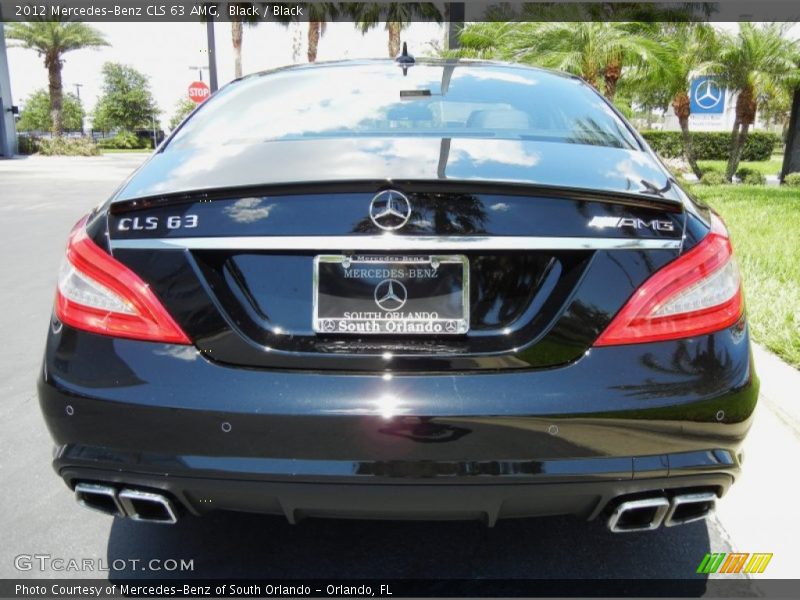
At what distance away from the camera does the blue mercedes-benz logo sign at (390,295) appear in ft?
6.22

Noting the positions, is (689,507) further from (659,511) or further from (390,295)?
(390,295)

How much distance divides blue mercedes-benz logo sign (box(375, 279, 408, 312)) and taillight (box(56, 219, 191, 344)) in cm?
50

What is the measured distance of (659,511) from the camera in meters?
2.00

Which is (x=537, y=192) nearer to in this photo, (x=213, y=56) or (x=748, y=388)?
(x=748, y=388)

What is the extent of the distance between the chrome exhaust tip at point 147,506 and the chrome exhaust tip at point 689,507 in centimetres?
133

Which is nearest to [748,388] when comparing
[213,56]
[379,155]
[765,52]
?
[379,155]

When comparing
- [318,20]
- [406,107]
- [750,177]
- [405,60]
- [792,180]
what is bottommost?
[750,177]

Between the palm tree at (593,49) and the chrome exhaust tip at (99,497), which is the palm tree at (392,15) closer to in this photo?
the palm tree at (593,49)

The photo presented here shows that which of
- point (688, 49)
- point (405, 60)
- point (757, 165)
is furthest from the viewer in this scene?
point (757, 165)

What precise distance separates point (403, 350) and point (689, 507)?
0.89m

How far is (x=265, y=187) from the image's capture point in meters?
1.93

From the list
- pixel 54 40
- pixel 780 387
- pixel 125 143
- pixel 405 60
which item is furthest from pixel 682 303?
pixel 125 143

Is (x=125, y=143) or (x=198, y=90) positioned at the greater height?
(x=198, y=90)

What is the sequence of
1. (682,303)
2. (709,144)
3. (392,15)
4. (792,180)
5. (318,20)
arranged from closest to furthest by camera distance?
1. (682,303)
2. (792,180)
3. (392,15)
4. (318,20)
5. (709,144)
